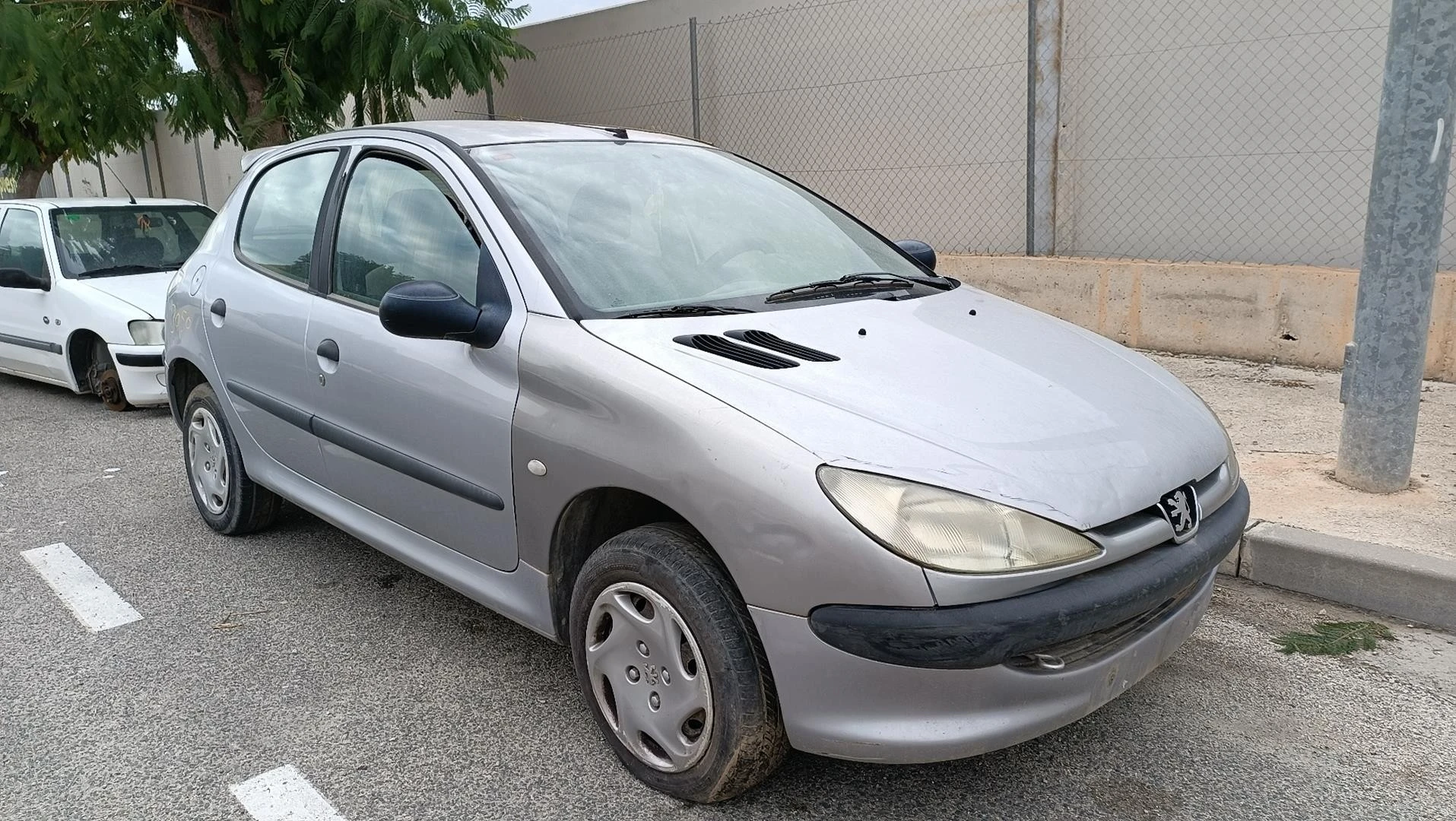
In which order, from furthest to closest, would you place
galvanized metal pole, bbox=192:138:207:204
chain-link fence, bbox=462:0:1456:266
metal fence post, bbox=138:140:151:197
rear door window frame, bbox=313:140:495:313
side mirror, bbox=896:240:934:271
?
1. metal fence post, bbox=138:140:151:197
2. galvanized metal pole, bbox=192:138:207:204
3. chain-link fence, bbox=462:0:1456:266
4. side mirror, bbox=896:240:934:271
5. rear door window frame, bbox=313:140:495:313

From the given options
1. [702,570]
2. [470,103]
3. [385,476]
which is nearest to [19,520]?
[385,476]

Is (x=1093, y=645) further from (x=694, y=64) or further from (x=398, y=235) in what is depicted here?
(x=694, y=64)

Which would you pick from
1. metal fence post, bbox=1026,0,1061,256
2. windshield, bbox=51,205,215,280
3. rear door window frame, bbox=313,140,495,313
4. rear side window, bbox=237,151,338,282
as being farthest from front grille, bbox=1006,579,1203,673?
windshield, bbox=51,205,215,280

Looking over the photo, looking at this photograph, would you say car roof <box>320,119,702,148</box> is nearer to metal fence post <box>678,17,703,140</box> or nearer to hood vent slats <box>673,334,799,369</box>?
hood vent slats <box>673,334,799,369</box>

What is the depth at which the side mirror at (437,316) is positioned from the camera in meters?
2.83

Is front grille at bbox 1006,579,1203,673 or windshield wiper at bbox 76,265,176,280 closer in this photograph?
front grille at bbox 1006,579,1203,673

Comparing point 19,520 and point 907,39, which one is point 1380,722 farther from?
point 907,39

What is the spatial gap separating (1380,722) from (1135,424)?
1175 mm

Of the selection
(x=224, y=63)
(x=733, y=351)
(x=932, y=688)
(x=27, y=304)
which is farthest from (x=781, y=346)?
(x=224, y=63)

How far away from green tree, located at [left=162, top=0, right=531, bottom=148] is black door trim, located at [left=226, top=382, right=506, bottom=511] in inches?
217

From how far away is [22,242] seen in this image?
25.5ft

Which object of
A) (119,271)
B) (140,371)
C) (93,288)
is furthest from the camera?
(119,271)

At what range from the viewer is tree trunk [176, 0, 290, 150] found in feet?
32.3

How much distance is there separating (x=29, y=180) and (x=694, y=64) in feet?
36.1
